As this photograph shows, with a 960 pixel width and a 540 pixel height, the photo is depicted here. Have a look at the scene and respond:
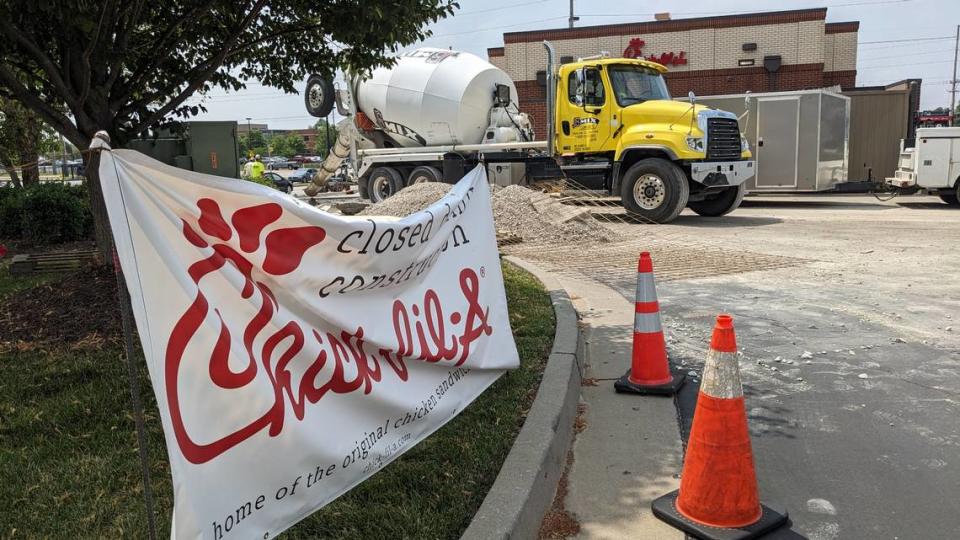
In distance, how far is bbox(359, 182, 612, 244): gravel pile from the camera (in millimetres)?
12141

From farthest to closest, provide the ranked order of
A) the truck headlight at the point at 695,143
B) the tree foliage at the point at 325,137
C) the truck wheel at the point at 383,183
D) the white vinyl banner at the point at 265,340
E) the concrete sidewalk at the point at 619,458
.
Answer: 1. the tree foliage at the point at 325,137
2. the truck wheel at the point at 383,183
3. the truck headlight at the point at 695,143
4. the concrete sidewalk at the point at 619,458
5. the white vinyl banner at the point at 265,340

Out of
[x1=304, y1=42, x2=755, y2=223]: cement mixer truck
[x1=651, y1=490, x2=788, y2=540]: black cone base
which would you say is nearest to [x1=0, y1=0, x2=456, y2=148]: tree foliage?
[x1=651, y1=490, x2=788, y2=540]: black cone base

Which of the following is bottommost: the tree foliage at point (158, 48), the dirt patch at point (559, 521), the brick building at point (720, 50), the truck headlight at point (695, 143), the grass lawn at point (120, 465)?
the dirt patch at point (559, 521)

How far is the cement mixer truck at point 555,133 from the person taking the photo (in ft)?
46.0

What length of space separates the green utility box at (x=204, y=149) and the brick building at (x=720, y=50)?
62.9 ft

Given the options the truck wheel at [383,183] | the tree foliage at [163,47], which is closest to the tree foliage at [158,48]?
the tree foliage at [163,47]

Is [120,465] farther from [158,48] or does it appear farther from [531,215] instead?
[531,215]

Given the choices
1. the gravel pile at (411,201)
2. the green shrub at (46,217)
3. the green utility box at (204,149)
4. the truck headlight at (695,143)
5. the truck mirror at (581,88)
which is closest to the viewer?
the green utility box at (204,149)

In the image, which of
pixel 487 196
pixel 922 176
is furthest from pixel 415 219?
pixel 922 176

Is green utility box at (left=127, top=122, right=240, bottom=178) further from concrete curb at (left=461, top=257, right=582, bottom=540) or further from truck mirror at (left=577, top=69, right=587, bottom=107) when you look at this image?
concrete curb at (left=461, top=257, right=582, bottom=540)

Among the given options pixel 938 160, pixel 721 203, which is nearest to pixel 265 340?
pixel 721 203

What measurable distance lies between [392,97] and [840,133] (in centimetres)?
1143

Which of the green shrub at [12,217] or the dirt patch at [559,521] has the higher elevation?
the green shrub at [12,217]

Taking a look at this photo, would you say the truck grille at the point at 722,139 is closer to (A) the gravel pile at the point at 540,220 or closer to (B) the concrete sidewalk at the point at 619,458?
(A) the gravel pile at the point at 540,220
